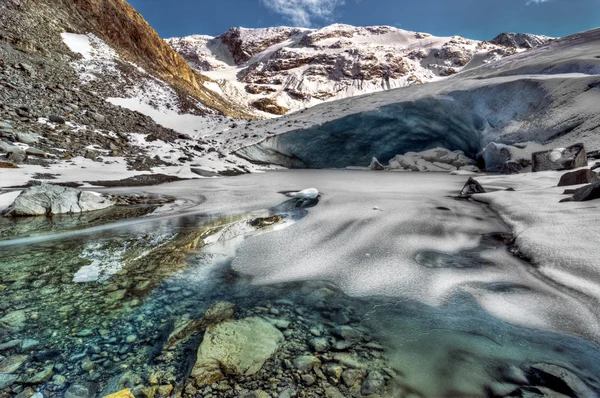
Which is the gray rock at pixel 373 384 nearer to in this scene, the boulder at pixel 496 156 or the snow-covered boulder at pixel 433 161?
the boulder at pixel 496 156

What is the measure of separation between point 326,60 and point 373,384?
2721 inches

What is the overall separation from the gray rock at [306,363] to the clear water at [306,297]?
0.20 ft

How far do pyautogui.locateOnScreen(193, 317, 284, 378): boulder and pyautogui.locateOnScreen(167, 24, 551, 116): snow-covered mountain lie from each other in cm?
4855

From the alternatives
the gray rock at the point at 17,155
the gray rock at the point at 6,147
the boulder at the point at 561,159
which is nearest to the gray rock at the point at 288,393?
the boulder at the point at 561,159

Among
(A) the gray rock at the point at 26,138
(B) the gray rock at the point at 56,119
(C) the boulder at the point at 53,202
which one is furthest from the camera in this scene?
(B) the gray rock at the point at 56,119

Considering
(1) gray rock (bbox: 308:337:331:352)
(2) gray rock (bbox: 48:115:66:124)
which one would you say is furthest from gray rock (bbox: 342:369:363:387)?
(2) gray rock (bbox: 48:115:66:124)

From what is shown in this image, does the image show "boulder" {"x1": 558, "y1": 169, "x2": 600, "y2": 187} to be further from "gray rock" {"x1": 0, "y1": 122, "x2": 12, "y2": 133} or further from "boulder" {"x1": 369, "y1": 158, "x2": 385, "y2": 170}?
"gray rock" {"x1": 0, "y1": 122, "x2": 12, "y2": 133}

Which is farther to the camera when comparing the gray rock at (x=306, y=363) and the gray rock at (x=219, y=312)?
the gray rock at (x=219, y=312)

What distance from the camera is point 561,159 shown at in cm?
509

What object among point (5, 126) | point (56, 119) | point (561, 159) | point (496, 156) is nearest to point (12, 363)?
point (561, 159)

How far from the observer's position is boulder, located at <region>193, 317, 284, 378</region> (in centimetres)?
110

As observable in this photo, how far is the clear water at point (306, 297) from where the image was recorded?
1.08 m

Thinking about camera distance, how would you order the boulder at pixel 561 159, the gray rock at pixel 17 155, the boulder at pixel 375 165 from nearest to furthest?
the boulder at pixel 561 159, the gray rock at pixel 17 155, the boulder at pixel 375 165

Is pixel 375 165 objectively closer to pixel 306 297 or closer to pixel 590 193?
pixel 590 193
